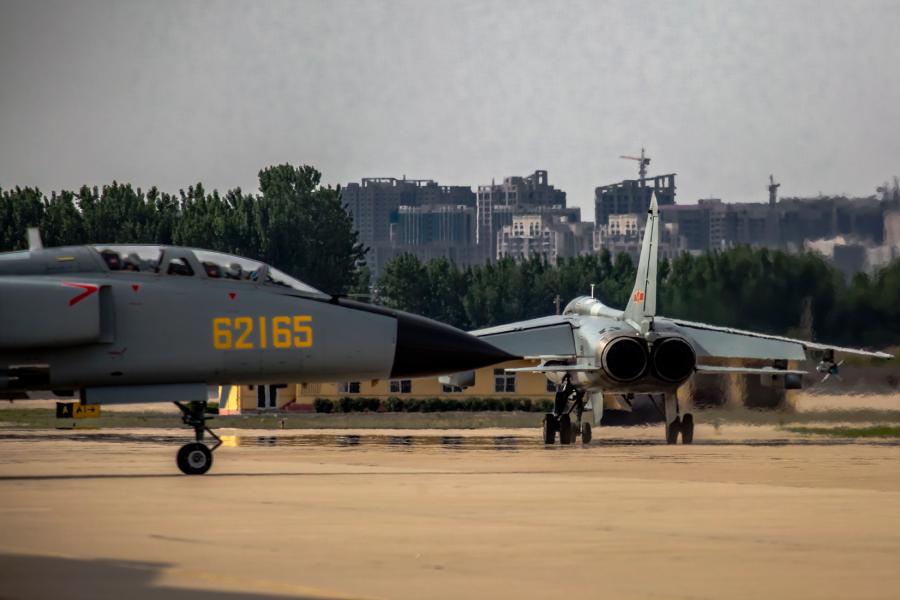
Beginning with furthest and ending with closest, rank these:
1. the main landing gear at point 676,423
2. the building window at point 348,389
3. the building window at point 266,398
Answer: the building window at point 348,389, the building window at point 266,398, the main landing gear at point 676,423

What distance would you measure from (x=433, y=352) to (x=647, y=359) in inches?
542

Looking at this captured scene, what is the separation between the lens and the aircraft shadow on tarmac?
33.7ft

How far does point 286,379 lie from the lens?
22.3m

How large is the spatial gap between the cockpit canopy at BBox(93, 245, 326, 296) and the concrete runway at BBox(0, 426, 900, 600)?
2525 millimetres

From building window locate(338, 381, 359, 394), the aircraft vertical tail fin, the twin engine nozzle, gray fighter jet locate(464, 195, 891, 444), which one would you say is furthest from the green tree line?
building window locate(338, 381, 359, 394)

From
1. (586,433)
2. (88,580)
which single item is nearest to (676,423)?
(586,433)

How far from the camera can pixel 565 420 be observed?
1441 inches

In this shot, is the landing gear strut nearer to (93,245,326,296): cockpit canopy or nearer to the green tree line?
the green tree line

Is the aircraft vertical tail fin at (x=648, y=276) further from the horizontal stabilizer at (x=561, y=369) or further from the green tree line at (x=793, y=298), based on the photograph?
the green tree line at (x=793, y=298)

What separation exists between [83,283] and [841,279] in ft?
114

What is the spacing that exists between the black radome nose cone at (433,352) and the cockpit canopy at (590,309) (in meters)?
14.8

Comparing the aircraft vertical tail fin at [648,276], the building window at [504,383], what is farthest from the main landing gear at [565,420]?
the building window at [504,383]

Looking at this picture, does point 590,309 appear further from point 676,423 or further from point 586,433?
point 676,423

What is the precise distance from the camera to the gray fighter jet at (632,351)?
116 feet
